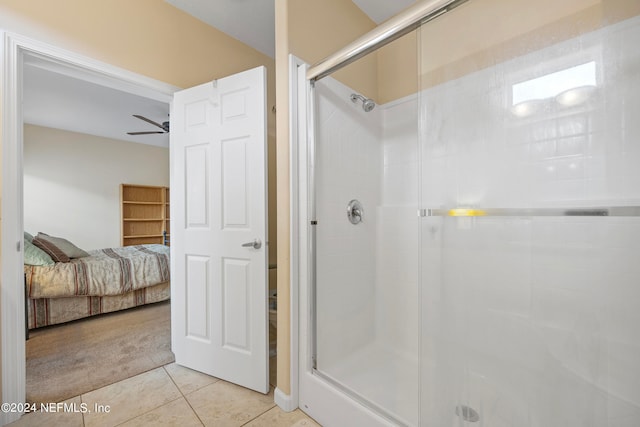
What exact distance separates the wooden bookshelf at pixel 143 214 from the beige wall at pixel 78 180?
0.11m

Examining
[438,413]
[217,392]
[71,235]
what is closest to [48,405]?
[217,392]

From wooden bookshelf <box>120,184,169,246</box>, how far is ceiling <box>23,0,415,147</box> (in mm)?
1032

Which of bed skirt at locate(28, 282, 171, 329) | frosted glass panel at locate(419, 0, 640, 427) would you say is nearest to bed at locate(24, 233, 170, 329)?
bed skirt at locate(28, 282, 171, 329)

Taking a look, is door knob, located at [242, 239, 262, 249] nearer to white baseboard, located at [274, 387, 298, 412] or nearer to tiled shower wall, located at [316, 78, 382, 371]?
tiled shower wall, located at [316, 78, 382, 371]

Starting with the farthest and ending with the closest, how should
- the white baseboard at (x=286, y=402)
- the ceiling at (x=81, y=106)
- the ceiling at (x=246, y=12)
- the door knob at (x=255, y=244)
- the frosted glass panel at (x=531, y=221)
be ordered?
the ceiling at (x=81, y=106) → the ceiling at (x=246, y=12) → the door knob at (x=255, y=244) → the white baseboard at (x=286, y=402) → the frosted glass panel at (x=531, y=221)

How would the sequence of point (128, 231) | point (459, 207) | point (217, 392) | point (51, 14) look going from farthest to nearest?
point (128, 231) < point (217, 392) < point (51, 14) < point (459, 207)

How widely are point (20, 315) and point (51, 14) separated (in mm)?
1686

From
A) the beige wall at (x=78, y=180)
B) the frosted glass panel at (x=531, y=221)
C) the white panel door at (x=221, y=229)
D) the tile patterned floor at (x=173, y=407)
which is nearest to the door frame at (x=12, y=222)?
the tile patterned floor at (x=173, y=407)

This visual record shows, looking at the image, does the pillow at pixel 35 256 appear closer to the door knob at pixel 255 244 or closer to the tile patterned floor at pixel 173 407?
the tile patterned floor at pixel 173 407

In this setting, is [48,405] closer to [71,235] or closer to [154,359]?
[154,359]

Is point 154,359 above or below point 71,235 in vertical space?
below

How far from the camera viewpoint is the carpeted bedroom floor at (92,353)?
5.66ft

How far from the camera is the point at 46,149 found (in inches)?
177

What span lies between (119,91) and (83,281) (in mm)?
2275
